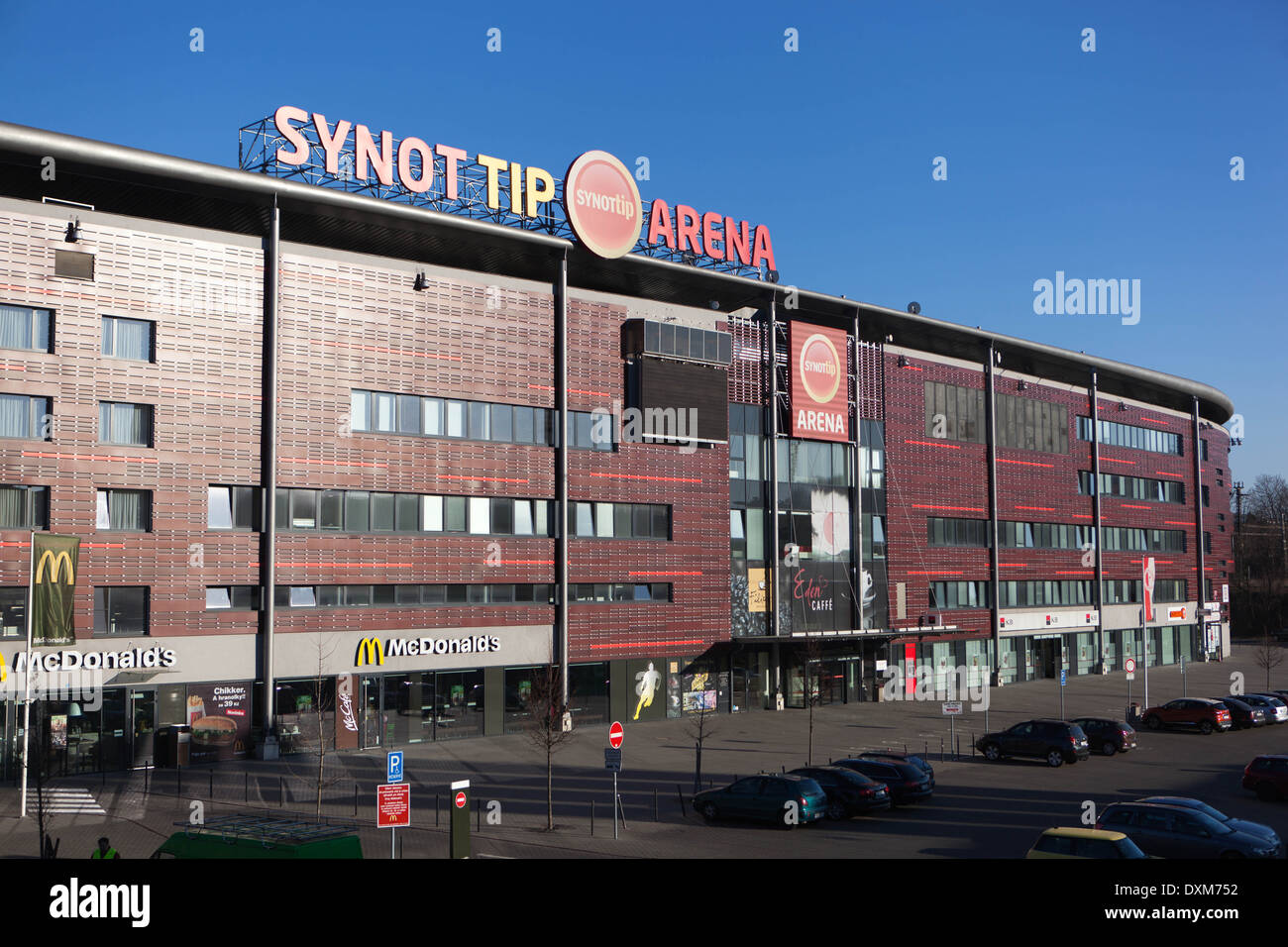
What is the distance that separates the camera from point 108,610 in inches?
1447

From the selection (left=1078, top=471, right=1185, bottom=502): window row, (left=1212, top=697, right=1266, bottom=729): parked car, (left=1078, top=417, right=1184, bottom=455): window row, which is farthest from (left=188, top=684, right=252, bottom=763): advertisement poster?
(left=1078, top=417, right=1184, bottom=455): window row

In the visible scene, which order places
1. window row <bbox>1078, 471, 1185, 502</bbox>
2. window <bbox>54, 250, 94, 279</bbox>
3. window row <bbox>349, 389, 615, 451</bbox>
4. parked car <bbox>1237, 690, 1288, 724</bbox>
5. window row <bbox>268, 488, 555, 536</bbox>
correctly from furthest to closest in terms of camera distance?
1. window row <bbox>1078, 471, 1185, 502</bbox>
2. parked car <bbox>1237, 690, 1288, 724</bbox>
3. window row <bbox>349, 389, 615, 451</bbox>
4. window row <bbox>268, 488, 555, 536</bbox>
5. window <bbox>54, 250, 94, 279</bbox>

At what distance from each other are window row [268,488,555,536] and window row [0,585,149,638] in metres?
4.31

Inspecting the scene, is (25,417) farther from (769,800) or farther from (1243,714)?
(1243,714)

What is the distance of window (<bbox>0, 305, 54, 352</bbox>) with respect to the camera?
35625 mm

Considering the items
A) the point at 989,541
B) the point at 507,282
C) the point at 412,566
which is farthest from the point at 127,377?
the point at 989,541

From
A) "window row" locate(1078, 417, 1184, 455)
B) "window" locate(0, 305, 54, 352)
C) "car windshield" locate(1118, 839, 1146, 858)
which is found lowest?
"car windshield" locate(1118, 839, 1146, 858)

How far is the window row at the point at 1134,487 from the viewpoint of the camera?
76.9 m

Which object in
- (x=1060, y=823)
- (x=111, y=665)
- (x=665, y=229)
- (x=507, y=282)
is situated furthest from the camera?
(x=665, y=229)

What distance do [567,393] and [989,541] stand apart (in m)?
33.3

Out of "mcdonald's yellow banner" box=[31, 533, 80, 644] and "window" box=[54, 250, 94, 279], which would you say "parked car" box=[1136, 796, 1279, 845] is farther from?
"window" box=[54, 250, 94, 279]

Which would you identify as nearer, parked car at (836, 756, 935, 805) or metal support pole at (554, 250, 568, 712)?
parked car at (836, 756, 935, 805)

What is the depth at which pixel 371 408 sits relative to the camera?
43.1 metres
